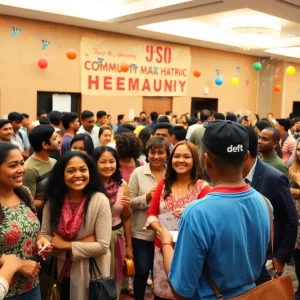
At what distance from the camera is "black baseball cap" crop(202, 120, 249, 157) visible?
1380mm

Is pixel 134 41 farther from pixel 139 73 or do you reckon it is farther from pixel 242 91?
pixel 242 91

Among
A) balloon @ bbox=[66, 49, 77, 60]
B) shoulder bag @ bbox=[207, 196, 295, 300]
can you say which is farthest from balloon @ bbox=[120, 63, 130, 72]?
shoulder bag @ bbox=[207, 196, 295, 300]

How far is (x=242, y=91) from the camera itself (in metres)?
13.8

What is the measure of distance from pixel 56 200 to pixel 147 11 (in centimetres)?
590

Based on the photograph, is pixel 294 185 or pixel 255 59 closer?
pixel 294 185

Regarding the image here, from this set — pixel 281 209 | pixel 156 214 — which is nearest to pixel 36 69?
pixel 156 214

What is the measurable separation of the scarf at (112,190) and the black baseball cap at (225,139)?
60.8 inches

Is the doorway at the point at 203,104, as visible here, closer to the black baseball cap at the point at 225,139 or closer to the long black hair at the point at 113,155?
the long black hair at the point at 113,155

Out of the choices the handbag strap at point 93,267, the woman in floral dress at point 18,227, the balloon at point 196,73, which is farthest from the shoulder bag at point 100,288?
the balloon at point 196,73

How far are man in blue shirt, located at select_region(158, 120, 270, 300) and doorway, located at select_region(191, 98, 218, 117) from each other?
11.3 m

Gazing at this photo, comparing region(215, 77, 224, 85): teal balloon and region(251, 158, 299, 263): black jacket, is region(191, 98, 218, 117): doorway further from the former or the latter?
region(251, 158, 299, 263): black jacket

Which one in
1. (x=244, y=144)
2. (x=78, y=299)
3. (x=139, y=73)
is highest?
(x=139, y=73)

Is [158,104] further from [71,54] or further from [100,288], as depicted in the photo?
[100,288]

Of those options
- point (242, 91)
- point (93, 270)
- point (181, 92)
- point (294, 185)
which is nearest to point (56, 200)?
point (93, 270)
